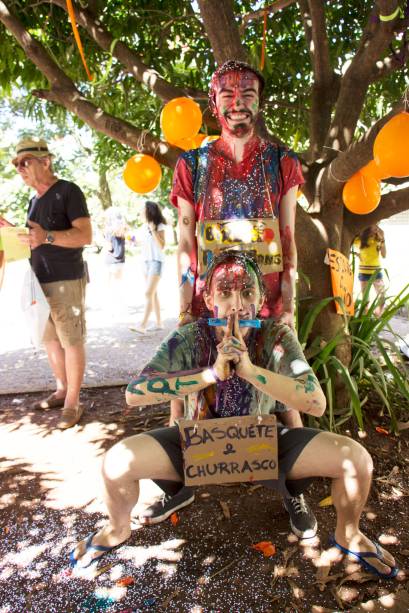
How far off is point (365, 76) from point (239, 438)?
7.60 feet

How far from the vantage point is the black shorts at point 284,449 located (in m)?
1.73

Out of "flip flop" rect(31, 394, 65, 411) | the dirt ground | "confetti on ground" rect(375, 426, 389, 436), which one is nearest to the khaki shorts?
"flip flop" rect(31, 394, 65, 411)

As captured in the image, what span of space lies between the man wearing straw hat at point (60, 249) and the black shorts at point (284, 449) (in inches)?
64.8

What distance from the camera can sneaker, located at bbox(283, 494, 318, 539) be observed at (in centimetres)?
205

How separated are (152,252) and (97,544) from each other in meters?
4.49

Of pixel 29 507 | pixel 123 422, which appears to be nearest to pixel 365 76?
pixel 123 422

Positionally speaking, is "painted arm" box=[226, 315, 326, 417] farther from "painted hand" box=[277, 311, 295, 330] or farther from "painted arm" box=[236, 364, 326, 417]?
"painted hand" box=[277, 311, 295, 330]

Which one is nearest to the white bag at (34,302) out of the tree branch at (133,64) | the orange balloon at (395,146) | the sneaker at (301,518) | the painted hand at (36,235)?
the painted hand at (36,235)

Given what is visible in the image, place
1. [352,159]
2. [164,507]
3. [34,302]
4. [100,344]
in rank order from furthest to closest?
1. [100,344]
2. [34,302]
3. [352,159]
4. [164,507]

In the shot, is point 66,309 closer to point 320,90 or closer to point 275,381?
point 275,381

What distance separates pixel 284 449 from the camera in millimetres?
1763

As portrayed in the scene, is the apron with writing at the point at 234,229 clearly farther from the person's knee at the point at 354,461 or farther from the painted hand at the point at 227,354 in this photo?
the person's knee at the point at 354,461

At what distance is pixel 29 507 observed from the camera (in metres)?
2.38

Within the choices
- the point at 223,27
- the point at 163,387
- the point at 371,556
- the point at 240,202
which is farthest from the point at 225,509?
the point at 223,27
